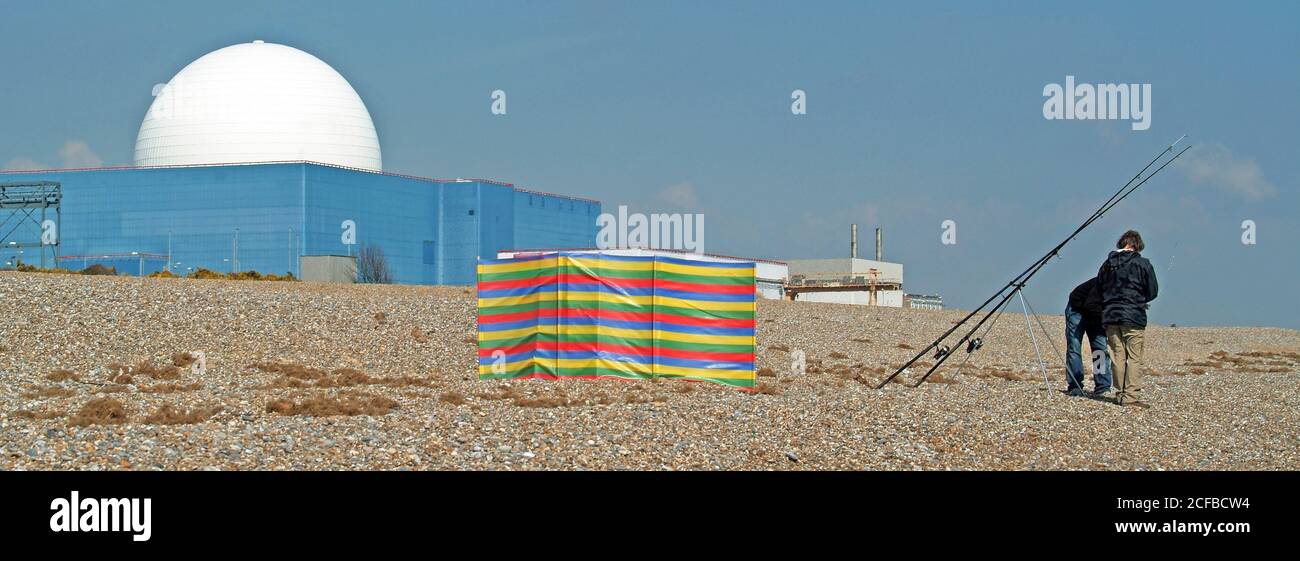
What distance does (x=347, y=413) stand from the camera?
12.2m

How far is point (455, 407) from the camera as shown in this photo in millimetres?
12375

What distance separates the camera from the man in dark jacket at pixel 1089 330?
1478cm

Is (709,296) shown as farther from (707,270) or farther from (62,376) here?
(62,376)

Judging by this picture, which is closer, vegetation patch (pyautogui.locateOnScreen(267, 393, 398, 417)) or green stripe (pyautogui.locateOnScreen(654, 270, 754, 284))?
vegetation patch (pyautogui.locateOnScreen(267, 393, 398, 417))

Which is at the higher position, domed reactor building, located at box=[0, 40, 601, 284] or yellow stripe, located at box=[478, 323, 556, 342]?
domed reactor building, located at box=[0, 40, 601, 284]

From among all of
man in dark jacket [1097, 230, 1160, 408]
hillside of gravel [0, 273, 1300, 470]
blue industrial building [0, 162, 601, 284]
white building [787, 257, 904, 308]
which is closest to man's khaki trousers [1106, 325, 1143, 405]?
man in dark jacket [1097, 230, 1160, 408]

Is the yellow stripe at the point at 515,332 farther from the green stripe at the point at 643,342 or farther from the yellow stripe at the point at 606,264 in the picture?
the yellow stripe at the point at 606,264

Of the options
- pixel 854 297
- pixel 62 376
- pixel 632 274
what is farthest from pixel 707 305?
pixel 854 297

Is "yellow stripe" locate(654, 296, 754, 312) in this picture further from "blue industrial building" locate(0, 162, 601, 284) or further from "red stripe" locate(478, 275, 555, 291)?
"blue industrial building" locate(0, 162, 601, 284)

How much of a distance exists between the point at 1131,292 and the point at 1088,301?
0.90 meters

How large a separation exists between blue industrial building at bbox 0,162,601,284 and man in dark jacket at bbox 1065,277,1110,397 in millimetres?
43610

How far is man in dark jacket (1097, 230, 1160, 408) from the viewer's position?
45.4 feet

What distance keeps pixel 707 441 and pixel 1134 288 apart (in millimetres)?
6032
